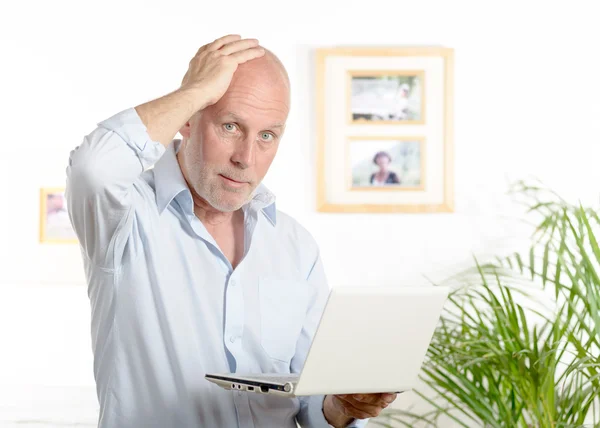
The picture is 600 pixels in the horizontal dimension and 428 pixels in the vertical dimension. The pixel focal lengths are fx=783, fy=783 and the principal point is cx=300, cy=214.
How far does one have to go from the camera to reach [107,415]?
1.55 metres

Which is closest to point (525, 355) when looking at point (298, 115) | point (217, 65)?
point (298, 115)

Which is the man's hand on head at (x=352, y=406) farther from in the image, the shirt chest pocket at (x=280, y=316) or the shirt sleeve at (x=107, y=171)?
the shirt sleeve at (x=107, y=171)

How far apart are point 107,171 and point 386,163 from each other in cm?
177

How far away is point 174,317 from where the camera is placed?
62.1 inches

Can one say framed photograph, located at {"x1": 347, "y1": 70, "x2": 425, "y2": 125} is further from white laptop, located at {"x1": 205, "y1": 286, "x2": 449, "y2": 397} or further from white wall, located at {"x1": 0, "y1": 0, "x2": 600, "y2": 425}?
white laptop, located at {"x1": 205, "y1": 286, "x2": 449, "y2": 397}

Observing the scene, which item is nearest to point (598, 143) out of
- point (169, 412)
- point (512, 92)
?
point (512, 92)

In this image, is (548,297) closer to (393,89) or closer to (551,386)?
(551,386)

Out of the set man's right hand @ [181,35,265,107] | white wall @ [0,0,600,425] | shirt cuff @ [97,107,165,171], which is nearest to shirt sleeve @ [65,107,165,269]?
shirt cuff @ [97,107,165,171]

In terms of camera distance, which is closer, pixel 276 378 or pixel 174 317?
pixel 276 378

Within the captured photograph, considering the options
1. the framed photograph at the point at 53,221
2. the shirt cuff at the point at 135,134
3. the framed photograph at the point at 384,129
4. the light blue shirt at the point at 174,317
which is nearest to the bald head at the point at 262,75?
the light blue shirt at the point at 174,317

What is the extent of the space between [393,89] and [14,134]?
1471 millimetres

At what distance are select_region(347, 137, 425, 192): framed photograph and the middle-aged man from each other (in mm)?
1185

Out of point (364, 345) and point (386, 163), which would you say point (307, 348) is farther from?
point (386, 163)

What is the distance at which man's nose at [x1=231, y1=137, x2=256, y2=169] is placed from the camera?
5.30 feet
